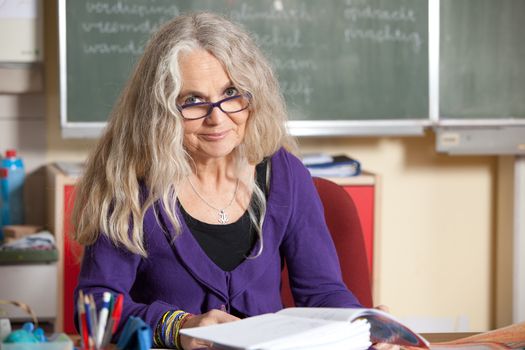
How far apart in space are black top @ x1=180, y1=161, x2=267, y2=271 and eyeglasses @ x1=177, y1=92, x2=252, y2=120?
0.18 metres

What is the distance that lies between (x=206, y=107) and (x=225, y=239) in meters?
0.25

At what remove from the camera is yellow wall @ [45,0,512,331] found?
3.55 m

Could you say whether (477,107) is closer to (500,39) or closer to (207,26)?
(500,39)

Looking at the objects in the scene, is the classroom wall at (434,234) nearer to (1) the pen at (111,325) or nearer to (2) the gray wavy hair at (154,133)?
(2) the gray wavy hair at (154,133)

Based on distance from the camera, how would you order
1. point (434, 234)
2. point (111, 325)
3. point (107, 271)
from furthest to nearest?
1. point (434, 234)
2. point (107, 271)
3. point (111, 325)

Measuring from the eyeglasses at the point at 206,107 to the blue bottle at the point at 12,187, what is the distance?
1.62 m

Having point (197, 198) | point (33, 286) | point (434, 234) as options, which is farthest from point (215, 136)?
point (434, 234)

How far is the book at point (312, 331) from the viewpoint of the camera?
1.16m

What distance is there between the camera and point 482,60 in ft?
11.1

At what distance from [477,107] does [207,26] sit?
190cm

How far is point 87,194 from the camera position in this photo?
1677 millimetres

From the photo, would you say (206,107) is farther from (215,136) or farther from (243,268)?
(243,268)

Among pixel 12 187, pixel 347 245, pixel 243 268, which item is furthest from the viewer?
pixel 12 187

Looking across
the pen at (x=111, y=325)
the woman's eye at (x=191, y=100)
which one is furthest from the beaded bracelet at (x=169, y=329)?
the woman's eye at (x=191, y=100)
